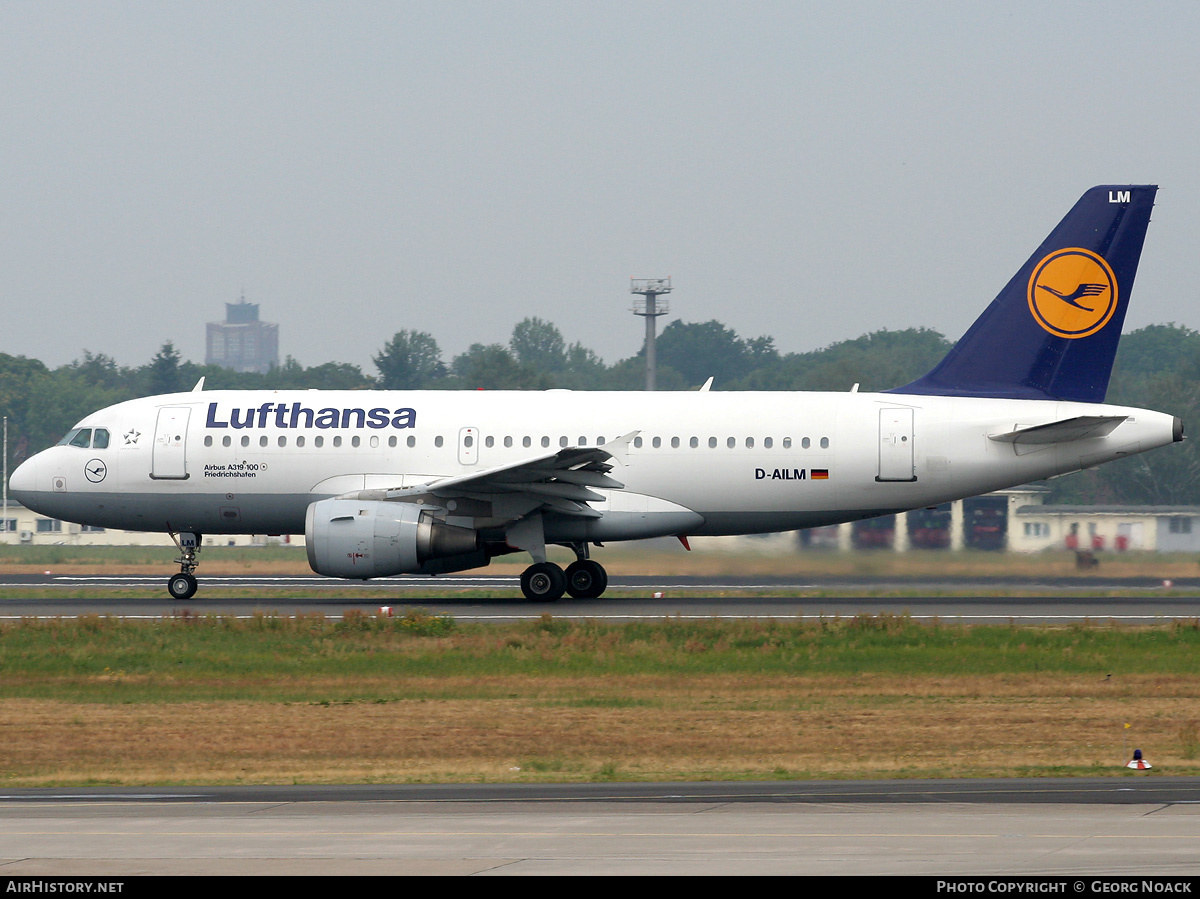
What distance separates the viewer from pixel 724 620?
25.0 m

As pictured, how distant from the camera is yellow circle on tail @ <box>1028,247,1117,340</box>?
2891cm

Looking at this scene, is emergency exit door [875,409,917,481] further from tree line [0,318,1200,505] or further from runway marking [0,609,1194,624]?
tree line [0,318,1200,505]

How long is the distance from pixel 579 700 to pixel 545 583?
9249 mm

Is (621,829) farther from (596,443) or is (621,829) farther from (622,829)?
(596,443)

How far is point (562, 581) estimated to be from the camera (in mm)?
28562

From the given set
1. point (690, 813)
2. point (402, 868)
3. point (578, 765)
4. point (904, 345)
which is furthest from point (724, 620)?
point (904, 345)

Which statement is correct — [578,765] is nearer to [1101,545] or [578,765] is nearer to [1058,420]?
[1058,420]

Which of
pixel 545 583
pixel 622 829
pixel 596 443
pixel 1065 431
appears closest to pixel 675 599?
pixel 545 583

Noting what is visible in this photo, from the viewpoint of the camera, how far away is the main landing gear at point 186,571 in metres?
29.7

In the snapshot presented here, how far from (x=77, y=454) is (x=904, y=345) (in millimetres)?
100447

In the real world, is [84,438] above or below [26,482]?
above

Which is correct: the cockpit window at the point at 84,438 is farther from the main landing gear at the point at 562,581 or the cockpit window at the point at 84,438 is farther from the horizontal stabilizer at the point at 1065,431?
the horizontal stabilizer at the point at 1065,431

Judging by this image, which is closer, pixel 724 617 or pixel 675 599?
pixel 724 617

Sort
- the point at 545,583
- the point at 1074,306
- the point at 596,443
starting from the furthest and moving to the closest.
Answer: the point at 596,443
the point at 1074,306
the point at 545,583
